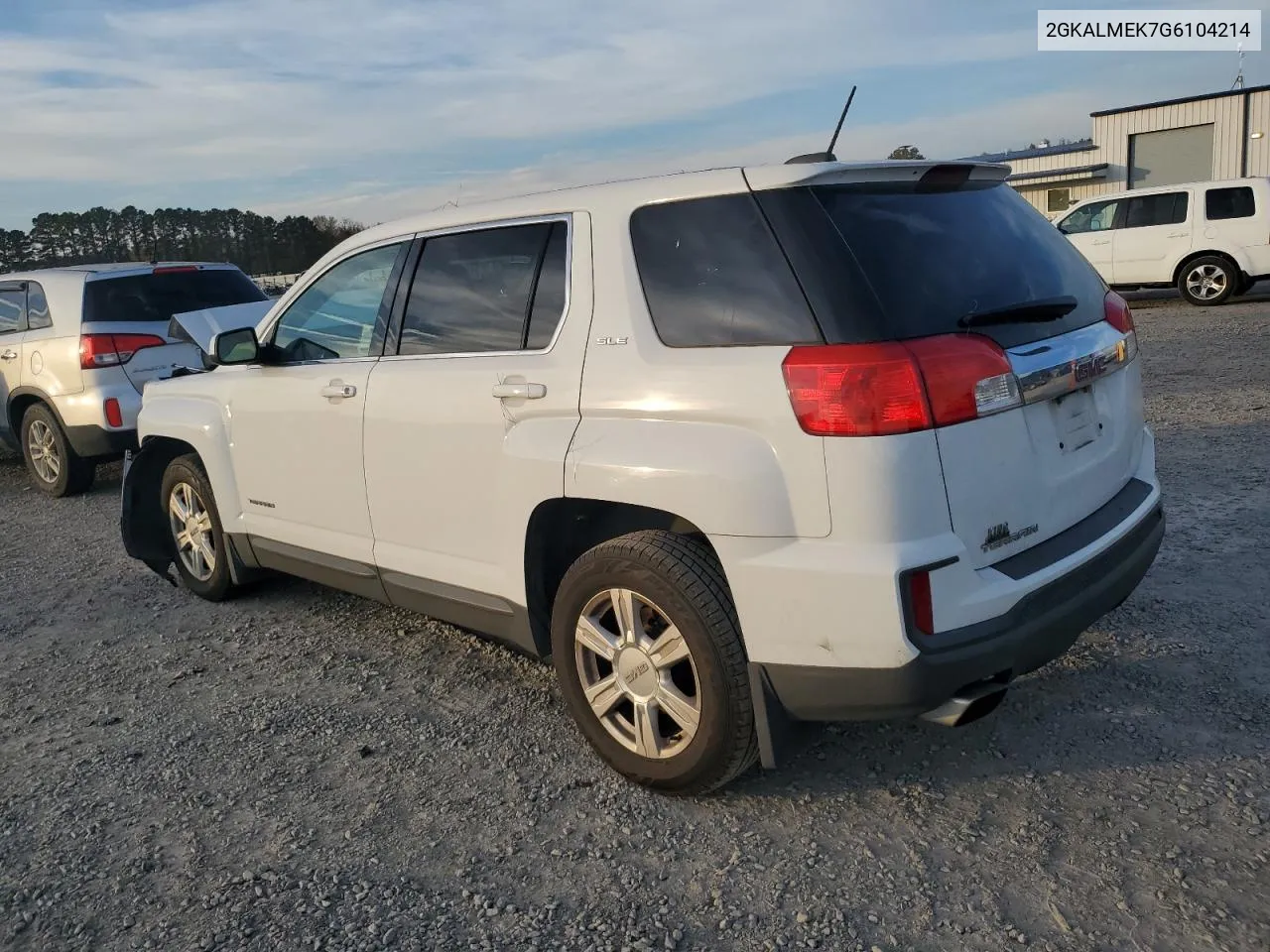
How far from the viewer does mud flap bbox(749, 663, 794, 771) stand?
9.19 ft

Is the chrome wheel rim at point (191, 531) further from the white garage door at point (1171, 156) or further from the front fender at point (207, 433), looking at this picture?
the white garage door at point (1171, 156)

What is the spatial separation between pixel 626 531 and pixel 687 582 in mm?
501

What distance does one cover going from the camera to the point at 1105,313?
131 inches

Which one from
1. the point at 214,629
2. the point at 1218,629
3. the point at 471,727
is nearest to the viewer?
the point at 471,727

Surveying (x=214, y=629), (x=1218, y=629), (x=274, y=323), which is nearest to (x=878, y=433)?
(x=1218, y=629)

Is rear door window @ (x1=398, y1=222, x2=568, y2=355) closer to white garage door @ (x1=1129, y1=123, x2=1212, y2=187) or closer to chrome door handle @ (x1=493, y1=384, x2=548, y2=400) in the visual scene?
chrome door handle @ (x1=493, y1=384, x2=548, y2=400)

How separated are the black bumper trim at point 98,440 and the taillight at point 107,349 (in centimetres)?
48

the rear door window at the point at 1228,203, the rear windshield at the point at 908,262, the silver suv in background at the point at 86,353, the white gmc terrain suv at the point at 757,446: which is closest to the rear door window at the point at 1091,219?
the rear door window at the point at 1228,203

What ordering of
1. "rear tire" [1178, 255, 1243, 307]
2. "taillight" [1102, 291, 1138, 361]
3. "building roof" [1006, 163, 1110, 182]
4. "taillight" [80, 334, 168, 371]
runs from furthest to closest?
1. "building roof" [1006, 163, 1110, 182]
2. "rear tire" [1178, 255, 1243, 307]
3. "taillight" [80, 334, 168, 371]
4. "taillight" [1102, 291, 1138, 361]

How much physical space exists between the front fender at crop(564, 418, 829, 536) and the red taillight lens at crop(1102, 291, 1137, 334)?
4.64 feet

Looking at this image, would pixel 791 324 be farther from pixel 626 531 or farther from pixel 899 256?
pixel 626 531

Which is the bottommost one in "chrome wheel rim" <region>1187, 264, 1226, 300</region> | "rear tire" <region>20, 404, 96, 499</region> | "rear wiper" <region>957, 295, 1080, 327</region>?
"chrome wheel rim" <region>1187, 264, 1226, 300</region>

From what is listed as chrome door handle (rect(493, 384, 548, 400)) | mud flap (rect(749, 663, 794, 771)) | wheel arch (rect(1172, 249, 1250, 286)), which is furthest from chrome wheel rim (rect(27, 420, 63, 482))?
wheel arch (rect(1172, 249, 1250, 286))

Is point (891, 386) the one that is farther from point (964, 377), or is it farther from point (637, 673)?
point (637, 673)
